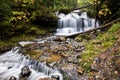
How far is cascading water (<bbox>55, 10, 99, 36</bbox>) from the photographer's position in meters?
17.4

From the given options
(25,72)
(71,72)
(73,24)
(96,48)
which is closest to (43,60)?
(25,72)

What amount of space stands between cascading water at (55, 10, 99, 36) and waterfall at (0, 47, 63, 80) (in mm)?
6509

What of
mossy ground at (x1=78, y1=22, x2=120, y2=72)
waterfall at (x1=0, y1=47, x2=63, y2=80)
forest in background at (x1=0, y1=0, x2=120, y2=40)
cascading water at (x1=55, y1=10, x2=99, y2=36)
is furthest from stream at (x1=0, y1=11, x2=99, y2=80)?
cascading water at (x1=55, y1=10, x2=99, y2=36)

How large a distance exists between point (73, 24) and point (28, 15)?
4713 mm

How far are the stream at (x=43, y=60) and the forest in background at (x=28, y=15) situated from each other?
131 cm

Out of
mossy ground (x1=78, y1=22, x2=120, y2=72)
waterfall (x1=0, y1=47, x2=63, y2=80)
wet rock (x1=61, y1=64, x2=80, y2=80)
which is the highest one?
mossy ground (x1=78, y1=22, x2=120, y2=72)

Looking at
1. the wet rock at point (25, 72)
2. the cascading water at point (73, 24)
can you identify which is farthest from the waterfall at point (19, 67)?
the cascading water at point (73, 24)

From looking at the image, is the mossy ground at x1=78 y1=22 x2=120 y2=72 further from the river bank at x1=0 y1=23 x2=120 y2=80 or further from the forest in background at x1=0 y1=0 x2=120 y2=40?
the forest in background at x1=0 y1=0 x2=120 y2=40

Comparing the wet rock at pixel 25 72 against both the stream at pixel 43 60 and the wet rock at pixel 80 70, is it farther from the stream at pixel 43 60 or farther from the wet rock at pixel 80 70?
the wet rock at pixel 80 70

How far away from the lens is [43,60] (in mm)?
9828

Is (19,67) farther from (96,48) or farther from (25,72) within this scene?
(96,48)

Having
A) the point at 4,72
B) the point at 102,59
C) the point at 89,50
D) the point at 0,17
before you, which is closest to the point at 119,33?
the point at 89,50

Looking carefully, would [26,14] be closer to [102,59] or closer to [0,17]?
[0,17]

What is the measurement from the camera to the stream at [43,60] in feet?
28.5
